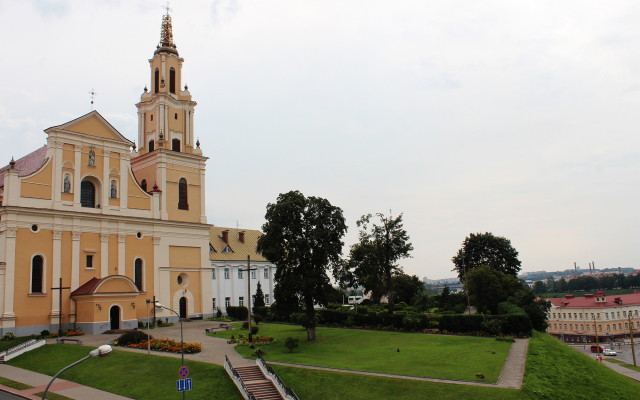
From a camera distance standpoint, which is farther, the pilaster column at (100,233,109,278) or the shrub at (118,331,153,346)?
the pilaster column at (100,233,109,278)

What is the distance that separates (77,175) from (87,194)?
2178mm

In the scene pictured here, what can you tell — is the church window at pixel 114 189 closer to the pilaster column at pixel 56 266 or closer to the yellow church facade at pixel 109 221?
the yellow church facade at pixel 109 221

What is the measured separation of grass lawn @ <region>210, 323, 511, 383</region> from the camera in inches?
1036

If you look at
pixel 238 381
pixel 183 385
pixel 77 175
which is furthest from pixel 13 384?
pixel 77 175

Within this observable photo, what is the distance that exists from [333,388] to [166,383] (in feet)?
28.7

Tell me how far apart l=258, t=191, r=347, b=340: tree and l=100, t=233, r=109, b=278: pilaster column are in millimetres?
15860

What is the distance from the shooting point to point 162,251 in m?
47.9

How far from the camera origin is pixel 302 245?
123 ft

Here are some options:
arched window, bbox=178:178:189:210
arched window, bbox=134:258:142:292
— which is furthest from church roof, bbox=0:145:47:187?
arched window, bbox=178:178:189:210

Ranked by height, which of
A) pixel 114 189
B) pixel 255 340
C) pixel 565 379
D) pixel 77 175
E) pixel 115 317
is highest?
pixel 77 175

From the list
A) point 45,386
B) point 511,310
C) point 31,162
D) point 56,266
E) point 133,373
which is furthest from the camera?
point 31,162

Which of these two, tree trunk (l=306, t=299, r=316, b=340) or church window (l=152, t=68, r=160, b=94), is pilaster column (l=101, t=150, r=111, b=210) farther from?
tree trunk (l=306, t=299, r=316, b=340)

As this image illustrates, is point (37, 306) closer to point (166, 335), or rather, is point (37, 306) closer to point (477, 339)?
point (166, 335)

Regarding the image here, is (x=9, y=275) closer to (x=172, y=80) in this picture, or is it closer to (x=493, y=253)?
(x=172, y=80)
